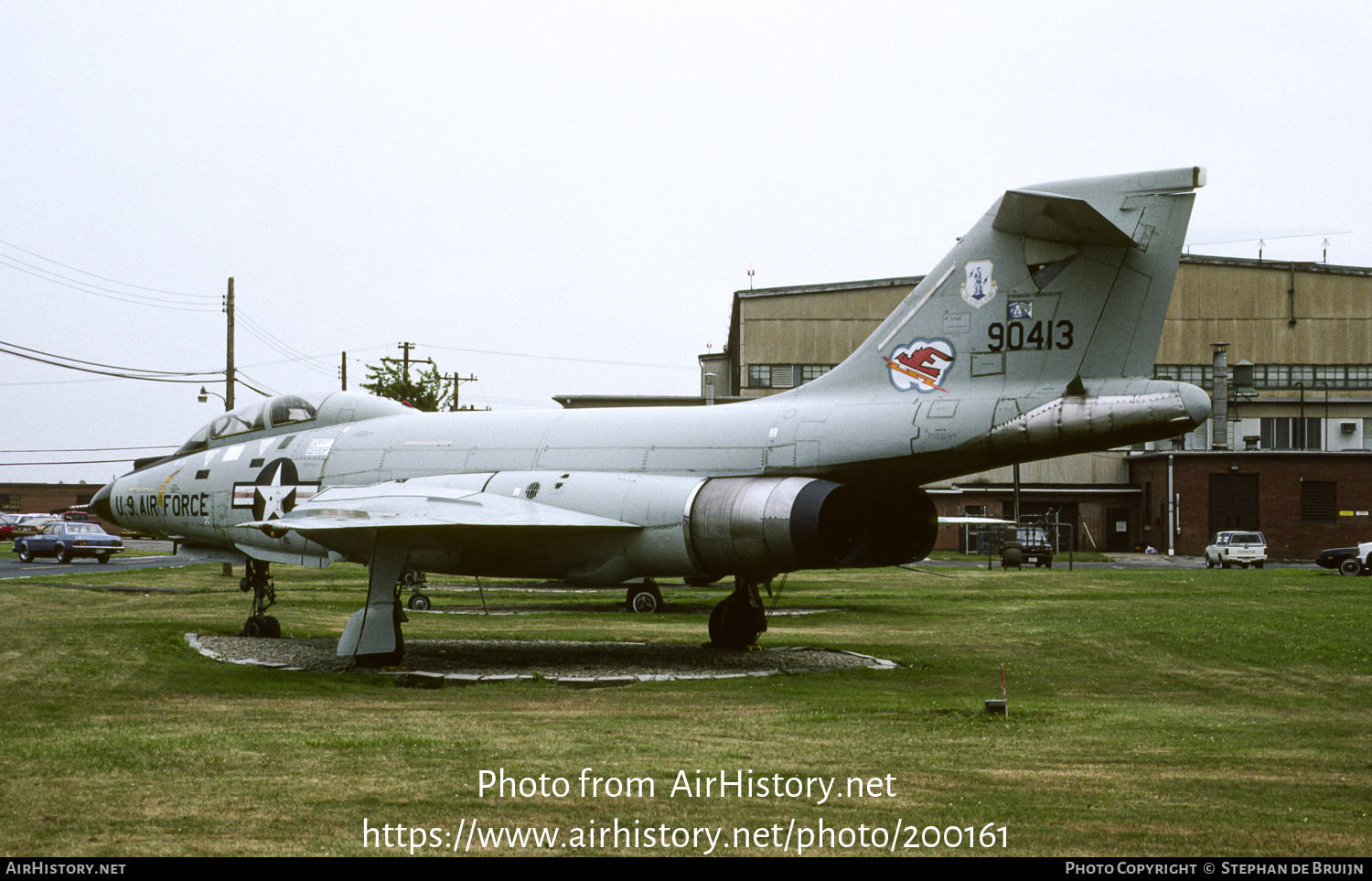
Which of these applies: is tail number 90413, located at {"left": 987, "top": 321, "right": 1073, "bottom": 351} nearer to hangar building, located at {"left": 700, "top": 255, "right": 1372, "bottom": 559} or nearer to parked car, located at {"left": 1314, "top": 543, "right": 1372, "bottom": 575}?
parked car, located at {"left": 1314, "top": 543, "right": 1372, "bottom": 575}

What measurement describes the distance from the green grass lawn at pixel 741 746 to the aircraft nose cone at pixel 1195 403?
270cm

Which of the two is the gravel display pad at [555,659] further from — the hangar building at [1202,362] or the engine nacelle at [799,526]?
the hangar building at [1202,362]

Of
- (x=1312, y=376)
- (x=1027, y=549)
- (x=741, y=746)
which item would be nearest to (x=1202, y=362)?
(x=1312, y=376)

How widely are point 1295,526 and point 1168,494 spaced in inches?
217

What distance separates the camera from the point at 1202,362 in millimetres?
60312

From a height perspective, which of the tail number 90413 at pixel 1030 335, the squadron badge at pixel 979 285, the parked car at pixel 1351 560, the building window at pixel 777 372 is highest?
the building window at pixel 777 372

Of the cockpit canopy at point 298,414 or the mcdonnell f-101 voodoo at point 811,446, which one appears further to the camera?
the cockpit canopy at point 298,414

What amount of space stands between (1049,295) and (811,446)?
3.06 meters

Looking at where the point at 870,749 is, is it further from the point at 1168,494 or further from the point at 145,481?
the point at 1168,494

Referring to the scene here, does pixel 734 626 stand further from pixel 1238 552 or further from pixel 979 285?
pixel 1238 552

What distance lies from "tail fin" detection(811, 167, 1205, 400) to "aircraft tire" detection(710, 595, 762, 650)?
398cm

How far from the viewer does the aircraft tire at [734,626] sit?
1623 cm

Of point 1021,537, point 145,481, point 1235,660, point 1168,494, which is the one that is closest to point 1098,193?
point 1235,660

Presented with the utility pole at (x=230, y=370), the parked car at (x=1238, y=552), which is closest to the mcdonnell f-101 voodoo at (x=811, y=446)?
the utility pole at (x=230, y=370)
